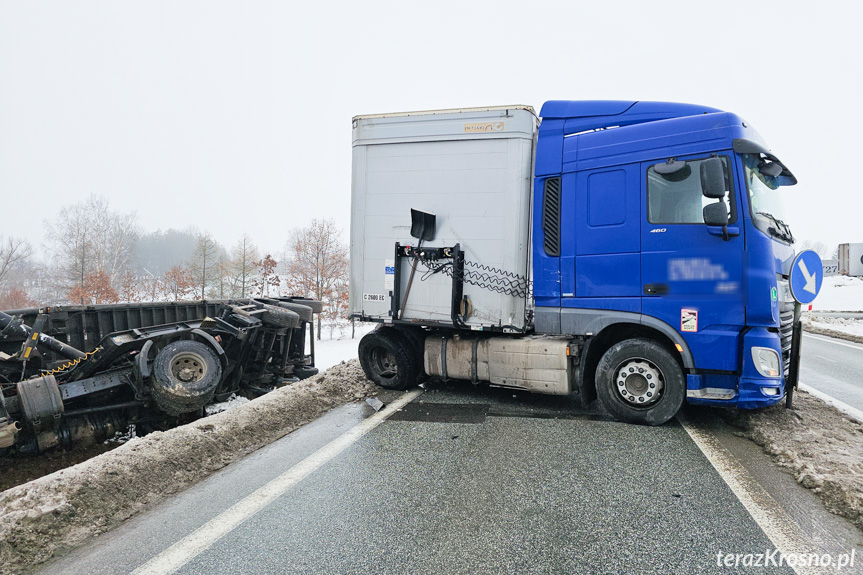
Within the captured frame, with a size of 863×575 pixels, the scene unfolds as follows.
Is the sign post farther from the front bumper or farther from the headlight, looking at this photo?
the headlight

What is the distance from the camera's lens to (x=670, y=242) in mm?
4973

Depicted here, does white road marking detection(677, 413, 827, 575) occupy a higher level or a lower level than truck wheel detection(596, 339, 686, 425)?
lower

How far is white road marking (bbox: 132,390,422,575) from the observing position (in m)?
2.57

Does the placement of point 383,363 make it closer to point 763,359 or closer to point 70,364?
point 70,364

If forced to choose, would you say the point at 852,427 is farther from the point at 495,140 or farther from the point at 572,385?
the point at 495,140

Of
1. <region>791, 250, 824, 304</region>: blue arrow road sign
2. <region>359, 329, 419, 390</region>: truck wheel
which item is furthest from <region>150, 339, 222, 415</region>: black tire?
<region>791, 250, 824, 304</region>: blue arrow road sign

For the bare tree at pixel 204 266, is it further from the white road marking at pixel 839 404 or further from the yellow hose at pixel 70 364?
the white road marking at pixel 839 404

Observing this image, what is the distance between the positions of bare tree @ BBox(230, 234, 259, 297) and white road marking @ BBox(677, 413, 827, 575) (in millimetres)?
35383

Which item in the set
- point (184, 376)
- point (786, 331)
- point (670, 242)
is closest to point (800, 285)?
point (786, 331)

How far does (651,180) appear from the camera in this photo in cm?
512

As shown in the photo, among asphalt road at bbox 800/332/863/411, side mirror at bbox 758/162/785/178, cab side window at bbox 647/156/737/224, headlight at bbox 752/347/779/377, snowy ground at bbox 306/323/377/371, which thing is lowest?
snowy ground at bbox 306/323/377/371

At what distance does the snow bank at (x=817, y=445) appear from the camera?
3289 mm

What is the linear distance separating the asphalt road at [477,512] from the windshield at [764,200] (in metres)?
2.08

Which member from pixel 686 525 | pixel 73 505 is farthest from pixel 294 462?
pixel 686 525
